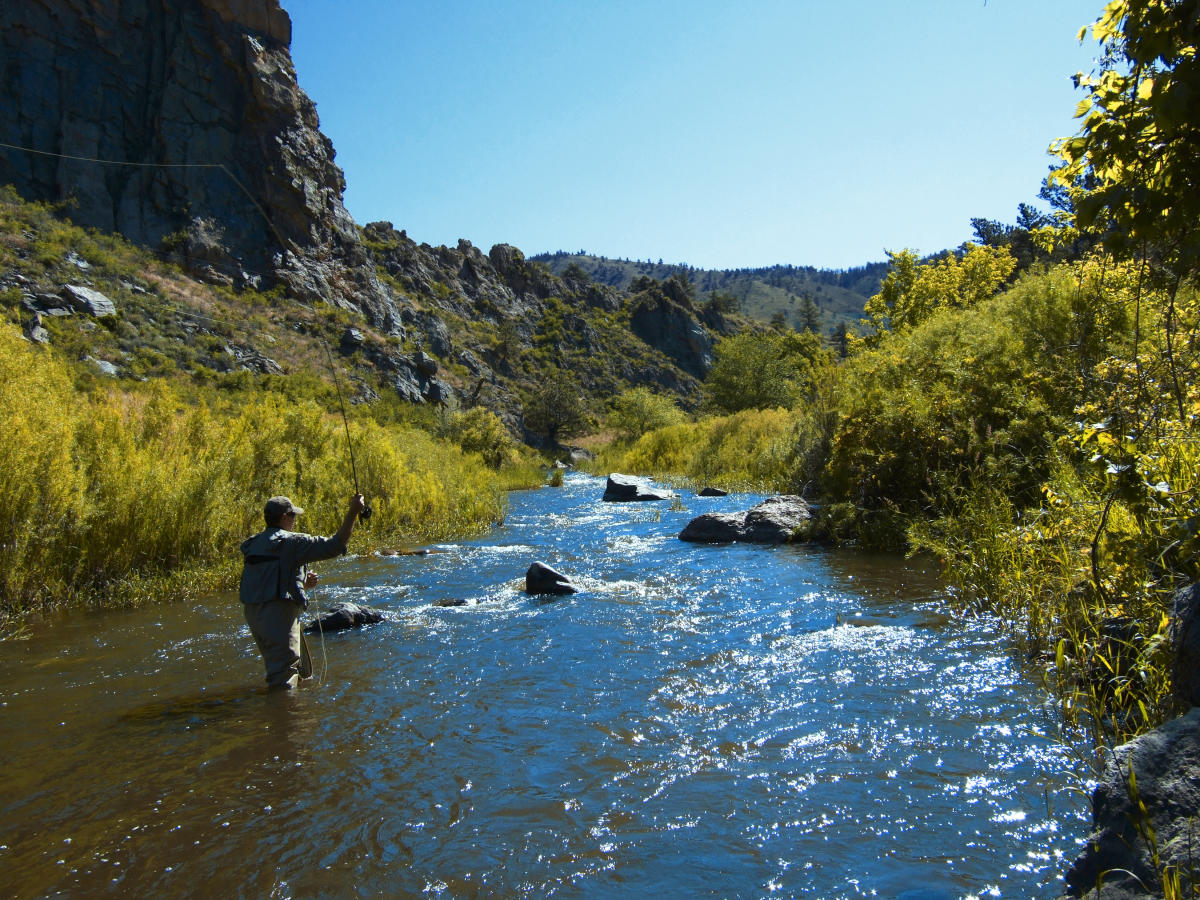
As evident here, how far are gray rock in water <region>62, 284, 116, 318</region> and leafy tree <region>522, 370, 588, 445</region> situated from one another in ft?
111

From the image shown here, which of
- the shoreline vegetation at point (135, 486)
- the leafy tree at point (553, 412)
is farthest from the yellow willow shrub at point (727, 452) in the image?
the leafy tree at point (553, 412)

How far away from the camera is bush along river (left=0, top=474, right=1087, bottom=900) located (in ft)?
12.0

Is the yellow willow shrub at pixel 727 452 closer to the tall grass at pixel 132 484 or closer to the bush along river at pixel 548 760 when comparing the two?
the tall grass at pixel 132 484

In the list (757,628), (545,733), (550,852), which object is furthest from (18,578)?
(757,628)

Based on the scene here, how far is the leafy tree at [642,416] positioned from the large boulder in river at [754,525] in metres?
36.8

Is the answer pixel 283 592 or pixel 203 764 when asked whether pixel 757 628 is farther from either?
pixel 203 764

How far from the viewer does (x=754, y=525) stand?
14344 millimetres

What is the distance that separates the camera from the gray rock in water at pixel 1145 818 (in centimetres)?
259

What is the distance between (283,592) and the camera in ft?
20.5

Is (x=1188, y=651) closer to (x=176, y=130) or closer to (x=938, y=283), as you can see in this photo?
(x=938, y=283)

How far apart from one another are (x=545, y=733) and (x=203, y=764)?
2409 mm

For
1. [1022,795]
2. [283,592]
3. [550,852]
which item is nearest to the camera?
[550,852]

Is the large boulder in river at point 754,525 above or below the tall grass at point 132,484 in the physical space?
below

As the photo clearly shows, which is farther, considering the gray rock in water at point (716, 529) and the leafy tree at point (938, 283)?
the leafy tree at point (938, 283)
